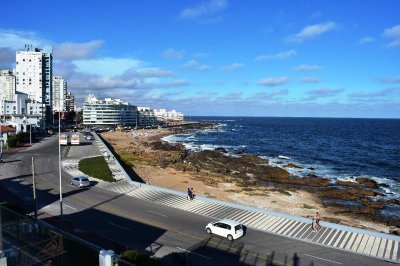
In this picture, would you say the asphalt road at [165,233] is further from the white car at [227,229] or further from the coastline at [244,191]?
the coastline at [244,191]

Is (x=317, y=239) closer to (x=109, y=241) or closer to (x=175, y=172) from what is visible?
(x=109, y=241)

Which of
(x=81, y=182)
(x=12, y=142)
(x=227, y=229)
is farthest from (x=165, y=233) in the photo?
(x=12, y=142)

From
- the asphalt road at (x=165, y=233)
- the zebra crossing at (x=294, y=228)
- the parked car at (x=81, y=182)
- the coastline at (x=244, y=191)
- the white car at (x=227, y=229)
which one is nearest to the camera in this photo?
the asphalt road at (x=165, y=233)

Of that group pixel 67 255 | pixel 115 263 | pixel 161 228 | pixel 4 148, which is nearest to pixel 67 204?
pixel 161 228

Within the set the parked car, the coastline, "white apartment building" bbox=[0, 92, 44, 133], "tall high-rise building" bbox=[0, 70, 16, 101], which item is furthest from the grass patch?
"tall high-rise building" bbox=[0, 70, 16, 101]

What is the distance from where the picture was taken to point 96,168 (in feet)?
169

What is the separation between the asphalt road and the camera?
22953 mm

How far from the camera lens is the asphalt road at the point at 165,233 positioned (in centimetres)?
2295

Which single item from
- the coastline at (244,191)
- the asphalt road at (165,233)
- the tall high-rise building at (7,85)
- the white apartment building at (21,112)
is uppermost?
the tall high-rise building at (7,85)

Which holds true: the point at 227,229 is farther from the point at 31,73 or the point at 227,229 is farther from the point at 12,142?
the point at 31,73

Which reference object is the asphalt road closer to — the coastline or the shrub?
the coastline

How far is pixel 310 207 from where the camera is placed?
140ft

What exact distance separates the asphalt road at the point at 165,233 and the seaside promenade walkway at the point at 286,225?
1108 mm

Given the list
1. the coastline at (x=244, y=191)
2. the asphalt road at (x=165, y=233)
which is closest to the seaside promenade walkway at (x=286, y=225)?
the asphalt road at (x=165, y=233)
